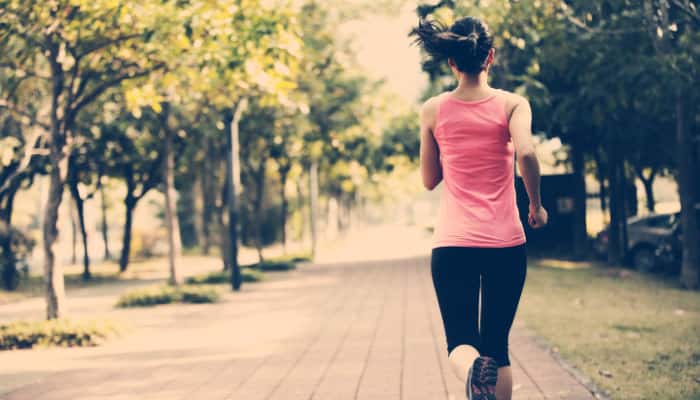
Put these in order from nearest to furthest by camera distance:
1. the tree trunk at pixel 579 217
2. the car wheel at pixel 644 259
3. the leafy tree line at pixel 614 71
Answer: the leafy tree line at pixel 614 71 → the car wheel at pixel 644 259 → the tree trunk at pixel 579 217

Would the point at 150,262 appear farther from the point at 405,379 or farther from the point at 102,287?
the point at 405,379

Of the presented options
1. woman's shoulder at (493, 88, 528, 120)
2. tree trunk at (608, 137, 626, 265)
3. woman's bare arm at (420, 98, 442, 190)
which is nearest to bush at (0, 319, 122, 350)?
woman's bare arm at (420, 98, 442, 190)

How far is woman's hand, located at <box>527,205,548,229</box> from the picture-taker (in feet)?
11.8

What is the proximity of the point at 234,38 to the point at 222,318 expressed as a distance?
4.22 metres

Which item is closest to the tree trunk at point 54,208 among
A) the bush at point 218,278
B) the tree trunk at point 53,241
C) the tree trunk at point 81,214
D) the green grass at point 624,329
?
the tree trunk at point 53,241

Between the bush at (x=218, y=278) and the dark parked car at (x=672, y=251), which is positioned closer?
the dark parked car at (x=672, y=251)

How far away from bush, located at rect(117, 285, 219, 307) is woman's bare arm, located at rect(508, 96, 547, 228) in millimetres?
11362

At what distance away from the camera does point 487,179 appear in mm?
3502

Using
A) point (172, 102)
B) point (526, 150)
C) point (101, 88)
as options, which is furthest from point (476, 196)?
point (172, 102)

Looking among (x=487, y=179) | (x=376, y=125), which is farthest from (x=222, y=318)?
(x=376, y=125)

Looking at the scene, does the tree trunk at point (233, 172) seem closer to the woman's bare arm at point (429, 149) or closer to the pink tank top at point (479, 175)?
the woman's bare arm at point (429, 149)

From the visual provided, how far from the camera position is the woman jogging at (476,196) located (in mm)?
3447

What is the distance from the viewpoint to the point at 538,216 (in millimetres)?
3609

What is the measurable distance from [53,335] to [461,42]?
291 inches
